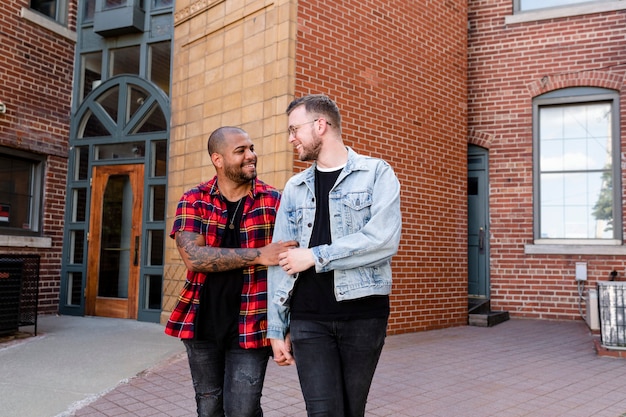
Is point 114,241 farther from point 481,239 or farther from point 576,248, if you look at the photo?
point 576,248

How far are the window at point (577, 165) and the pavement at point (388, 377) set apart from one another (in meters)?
2.24

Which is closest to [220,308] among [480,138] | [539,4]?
[480,138]

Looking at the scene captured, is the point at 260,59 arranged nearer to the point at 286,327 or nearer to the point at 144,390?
the point at 144,390

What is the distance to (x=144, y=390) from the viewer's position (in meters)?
4.82

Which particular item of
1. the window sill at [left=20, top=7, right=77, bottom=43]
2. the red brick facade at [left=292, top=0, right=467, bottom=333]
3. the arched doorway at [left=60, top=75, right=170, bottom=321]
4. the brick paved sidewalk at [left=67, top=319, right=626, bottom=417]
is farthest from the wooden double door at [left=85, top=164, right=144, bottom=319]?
the red brick facade at [left=292, top=0, right=467, bottom=333]

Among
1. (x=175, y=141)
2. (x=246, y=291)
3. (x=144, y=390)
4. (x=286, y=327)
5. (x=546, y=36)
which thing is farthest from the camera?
(x=546, y=36)

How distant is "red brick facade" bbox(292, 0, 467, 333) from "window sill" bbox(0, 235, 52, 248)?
4.90 metres

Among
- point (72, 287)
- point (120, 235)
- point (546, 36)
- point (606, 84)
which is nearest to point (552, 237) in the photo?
point (606, 84)

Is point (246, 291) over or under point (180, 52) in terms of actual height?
under

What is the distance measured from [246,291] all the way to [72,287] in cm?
752

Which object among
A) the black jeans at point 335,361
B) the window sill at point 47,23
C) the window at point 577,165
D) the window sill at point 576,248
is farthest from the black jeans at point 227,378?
the window sill at point 47,23

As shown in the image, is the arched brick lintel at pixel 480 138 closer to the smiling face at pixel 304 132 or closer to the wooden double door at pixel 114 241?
the wooden double door at pixel 114 241

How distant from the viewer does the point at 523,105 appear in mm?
9664

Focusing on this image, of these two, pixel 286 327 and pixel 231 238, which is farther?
pixel 231 238
